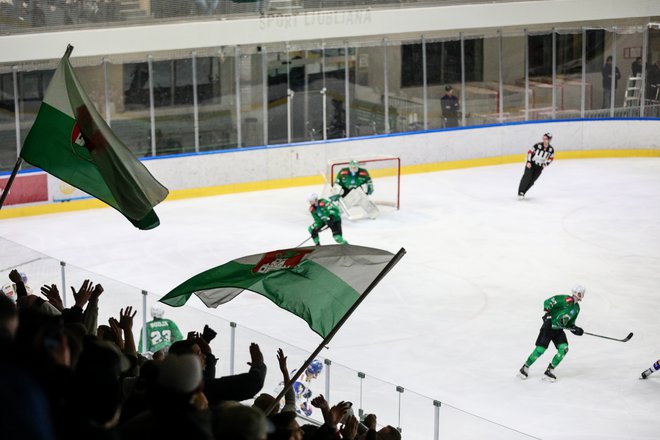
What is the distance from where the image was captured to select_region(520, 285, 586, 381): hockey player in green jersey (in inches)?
427

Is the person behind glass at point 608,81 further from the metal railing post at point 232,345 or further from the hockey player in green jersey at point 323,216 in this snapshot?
the metal railing post at point 232,345

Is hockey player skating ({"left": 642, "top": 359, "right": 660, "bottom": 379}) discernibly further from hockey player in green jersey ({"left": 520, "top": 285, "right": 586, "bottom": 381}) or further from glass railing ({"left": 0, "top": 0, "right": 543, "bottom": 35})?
glass railing ({"left": 0, "top": 0, "right": 543, "bottom": 35})

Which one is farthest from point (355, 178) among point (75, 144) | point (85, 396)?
point (85, 396)

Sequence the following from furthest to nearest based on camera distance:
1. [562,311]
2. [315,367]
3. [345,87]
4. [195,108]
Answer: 1. [345,87]
2. [195,108]
3. [562,311]
4. [315,367]

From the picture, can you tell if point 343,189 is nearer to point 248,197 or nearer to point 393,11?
point 248,197

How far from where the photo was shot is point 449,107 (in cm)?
2275

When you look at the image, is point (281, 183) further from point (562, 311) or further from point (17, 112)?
point (562, 311)

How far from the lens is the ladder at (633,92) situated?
2408 cm

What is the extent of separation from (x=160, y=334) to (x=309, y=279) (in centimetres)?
256

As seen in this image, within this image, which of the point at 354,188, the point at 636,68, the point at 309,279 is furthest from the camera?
the point at 636,68

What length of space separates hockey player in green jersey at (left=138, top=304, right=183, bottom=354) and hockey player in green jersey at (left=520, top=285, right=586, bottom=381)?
12.7ft

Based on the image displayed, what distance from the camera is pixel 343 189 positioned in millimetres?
17547

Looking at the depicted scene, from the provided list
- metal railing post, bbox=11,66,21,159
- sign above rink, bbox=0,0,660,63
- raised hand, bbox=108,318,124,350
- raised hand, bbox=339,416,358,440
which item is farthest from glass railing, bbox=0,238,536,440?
metal railing post, bbox=11,66,21,159

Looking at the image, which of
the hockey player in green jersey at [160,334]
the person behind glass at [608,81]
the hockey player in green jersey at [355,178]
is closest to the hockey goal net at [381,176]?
the hockey player in green jersey at [355,178]
